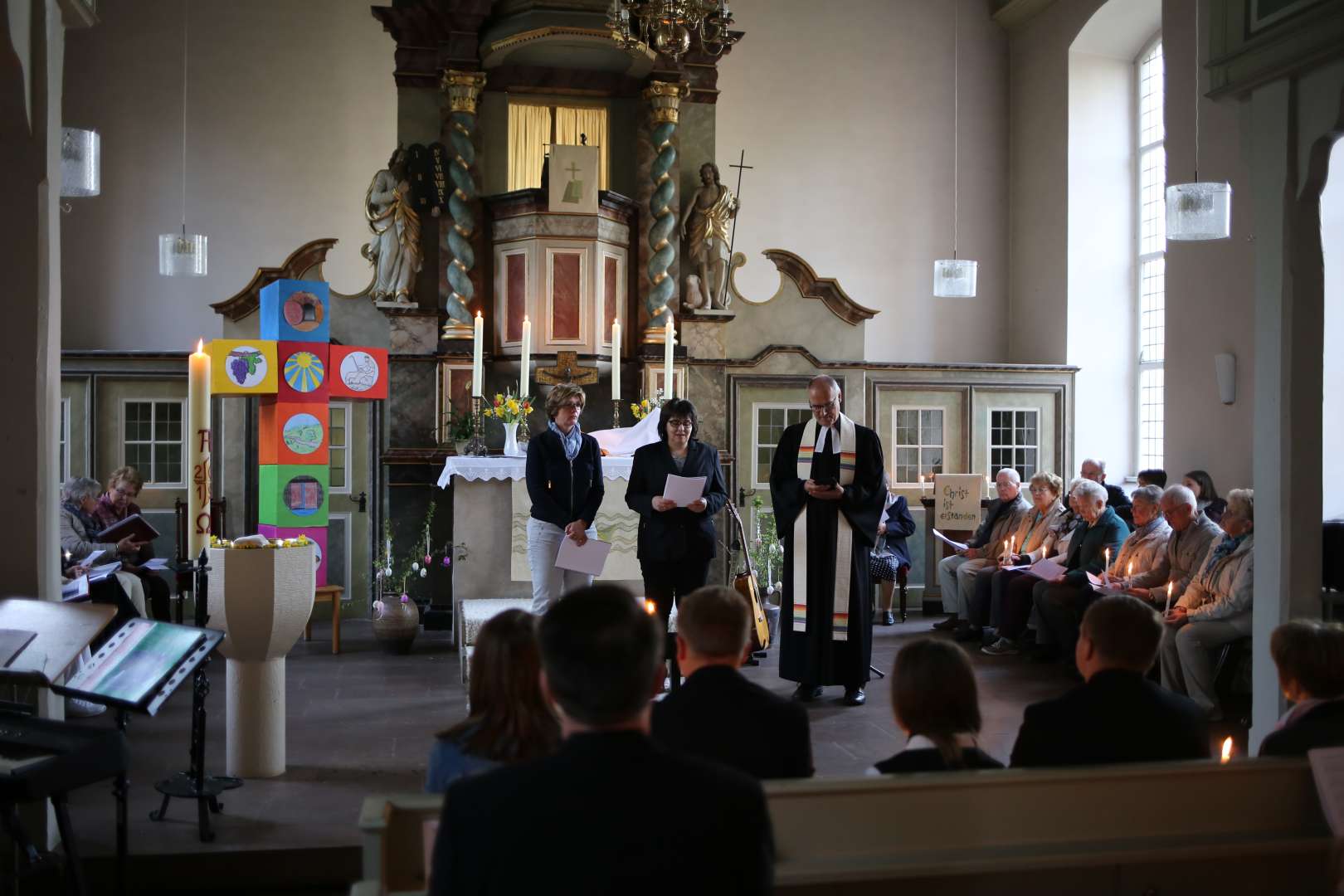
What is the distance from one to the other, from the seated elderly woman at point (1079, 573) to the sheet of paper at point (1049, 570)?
0.04 meters

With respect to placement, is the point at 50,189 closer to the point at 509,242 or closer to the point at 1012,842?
the point at 1012,842

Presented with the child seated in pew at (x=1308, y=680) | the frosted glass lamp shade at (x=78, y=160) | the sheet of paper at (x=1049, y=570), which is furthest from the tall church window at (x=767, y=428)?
the child seated in pew at (x=1308, y=680)

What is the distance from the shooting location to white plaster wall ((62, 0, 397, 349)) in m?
11.8

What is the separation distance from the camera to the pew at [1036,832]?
2.22 m

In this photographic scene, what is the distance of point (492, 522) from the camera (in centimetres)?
823

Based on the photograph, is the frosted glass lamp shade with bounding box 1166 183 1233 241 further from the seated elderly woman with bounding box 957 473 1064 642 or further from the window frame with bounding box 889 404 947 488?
the window frame with bounding box 889 404 947 488

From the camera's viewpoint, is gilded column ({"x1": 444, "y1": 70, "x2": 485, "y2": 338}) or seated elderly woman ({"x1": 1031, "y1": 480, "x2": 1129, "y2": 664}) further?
gilded column ({"x1": 444, "y1": 70, "x2": 485, "y2": 338})

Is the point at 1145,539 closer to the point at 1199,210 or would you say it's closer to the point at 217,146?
the point at 1199,210

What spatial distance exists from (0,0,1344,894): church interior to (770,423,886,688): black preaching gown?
0.31 ft

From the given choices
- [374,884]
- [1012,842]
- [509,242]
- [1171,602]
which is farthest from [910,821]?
[509,242]

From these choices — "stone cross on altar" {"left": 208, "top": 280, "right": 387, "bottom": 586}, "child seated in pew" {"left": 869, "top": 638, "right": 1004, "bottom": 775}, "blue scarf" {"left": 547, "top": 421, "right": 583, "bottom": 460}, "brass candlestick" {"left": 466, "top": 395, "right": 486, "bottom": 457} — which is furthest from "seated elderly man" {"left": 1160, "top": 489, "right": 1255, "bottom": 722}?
"stone cross on altar" {"left": 208, "top": 280, "right": 387, "bottom": 586}

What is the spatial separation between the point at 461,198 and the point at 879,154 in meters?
5.86

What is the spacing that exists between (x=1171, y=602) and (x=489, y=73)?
6691 mm

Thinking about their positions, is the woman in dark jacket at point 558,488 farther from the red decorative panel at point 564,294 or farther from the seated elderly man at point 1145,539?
the seated elderly man at point 1145,539
